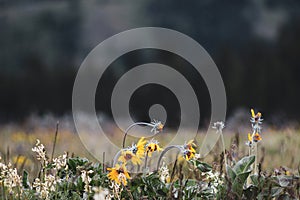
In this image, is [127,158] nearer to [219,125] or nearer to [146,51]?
[219,125]

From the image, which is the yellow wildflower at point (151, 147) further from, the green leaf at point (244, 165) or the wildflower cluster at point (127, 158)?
the green leaf at point (244, 165)

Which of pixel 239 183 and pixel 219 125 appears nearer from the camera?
pixel 239 183

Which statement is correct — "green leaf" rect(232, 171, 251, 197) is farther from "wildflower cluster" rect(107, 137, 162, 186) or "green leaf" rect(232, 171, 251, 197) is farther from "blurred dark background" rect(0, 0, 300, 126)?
"blurred dark background" rect(0, 0, 300, 126)

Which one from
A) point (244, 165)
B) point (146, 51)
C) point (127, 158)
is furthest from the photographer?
point (146, 51)

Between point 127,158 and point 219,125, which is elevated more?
point 219,125

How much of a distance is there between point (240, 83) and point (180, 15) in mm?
121007

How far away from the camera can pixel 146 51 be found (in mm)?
143500

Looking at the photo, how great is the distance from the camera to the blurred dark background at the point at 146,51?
158 feet

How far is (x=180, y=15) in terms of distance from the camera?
166 meters

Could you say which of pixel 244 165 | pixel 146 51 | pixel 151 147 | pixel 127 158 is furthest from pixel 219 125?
pixel 146 51

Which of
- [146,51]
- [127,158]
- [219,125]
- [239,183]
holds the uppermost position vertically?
[146,51]

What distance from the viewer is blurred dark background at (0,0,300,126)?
158ft

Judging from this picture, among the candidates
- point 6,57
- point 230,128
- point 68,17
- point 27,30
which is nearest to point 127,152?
point 230,128

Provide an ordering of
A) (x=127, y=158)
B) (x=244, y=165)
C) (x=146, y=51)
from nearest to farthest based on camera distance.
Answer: (x=127, y=158) < (x=244, y=165) < (x=146, y=51)
